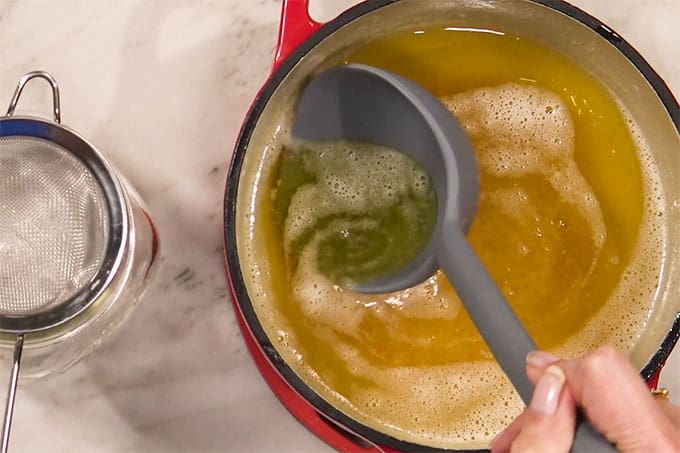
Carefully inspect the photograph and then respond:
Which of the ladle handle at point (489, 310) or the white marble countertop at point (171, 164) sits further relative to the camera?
the white marble countertop at point (171, 164)

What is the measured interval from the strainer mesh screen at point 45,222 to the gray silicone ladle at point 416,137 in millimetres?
203

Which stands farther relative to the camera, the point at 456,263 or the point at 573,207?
the point at 573,207

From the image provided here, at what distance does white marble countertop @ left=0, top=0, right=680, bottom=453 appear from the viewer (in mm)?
782

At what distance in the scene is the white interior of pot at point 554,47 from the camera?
735 mm

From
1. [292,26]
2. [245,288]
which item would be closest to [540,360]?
[245,288]

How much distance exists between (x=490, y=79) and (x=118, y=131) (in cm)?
36

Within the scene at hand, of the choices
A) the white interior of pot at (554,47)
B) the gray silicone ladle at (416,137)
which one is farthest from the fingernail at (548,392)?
the white interior of pot at (554,47)

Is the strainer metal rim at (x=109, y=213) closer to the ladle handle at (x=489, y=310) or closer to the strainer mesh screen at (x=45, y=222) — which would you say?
the strainer mesh screen at (x=45, y=222)

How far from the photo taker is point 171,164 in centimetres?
80

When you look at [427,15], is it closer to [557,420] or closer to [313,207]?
[313,207]

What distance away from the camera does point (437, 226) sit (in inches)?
27.4

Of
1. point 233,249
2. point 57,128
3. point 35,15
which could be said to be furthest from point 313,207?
point 35,15

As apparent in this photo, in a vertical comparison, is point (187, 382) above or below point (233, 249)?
below

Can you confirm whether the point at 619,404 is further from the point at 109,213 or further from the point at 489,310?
the point at 109,213
